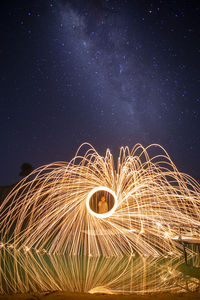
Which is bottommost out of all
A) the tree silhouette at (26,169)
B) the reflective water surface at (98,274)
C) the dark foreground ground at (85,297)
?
the reflective water surface at (98,274)

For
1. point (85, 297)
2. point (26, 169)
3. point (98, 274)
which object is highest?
point (26, 169)

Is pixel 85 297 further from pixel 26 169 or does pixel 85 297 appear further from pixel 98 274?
pixel 26 169

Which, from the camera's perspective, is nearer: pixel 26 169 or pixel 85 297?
pixel 85 297

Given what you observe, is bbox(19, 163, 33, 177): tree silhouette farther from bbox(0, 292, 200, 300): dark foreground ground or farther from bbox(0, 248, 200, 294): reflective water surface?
bbox(0, 292, 200, 300): dark foreground ground

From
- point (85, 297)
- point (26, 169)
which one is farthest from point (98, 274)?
point (26, 169)

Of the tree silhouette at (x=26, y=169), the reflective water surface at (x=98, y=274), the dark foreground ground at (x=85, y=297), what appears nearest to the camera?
the dark foreground ground at (x=85, y=297)

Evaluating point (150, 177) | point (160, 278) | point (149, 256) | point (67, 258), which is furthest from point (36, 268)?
point (150, 177)

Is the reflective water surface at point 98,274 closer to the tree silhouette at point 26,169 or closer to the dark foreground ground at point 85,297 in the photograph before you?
the dark foreground ground at point 85,297

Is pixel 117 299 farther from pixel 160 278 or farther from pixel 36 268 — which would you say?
pixel 36 268

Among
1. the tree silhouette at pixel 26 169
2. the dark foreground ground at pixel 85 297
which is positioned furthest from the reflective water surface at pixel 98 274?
the tree silhouette at pixel 26 169

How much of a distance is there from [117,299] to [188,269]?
105 inches

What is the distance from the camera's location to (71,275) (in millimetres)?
4148

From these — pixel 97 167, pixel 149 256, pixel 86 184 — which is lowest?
pixel 149 256

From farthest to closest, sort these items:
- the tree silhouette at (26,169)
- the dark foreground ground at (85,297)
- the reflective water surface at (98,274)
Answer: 1. the tree silhouette at (26,169)
2. the reflective water surface at (98,274)
3. the dark foreground ground at (85,297)
